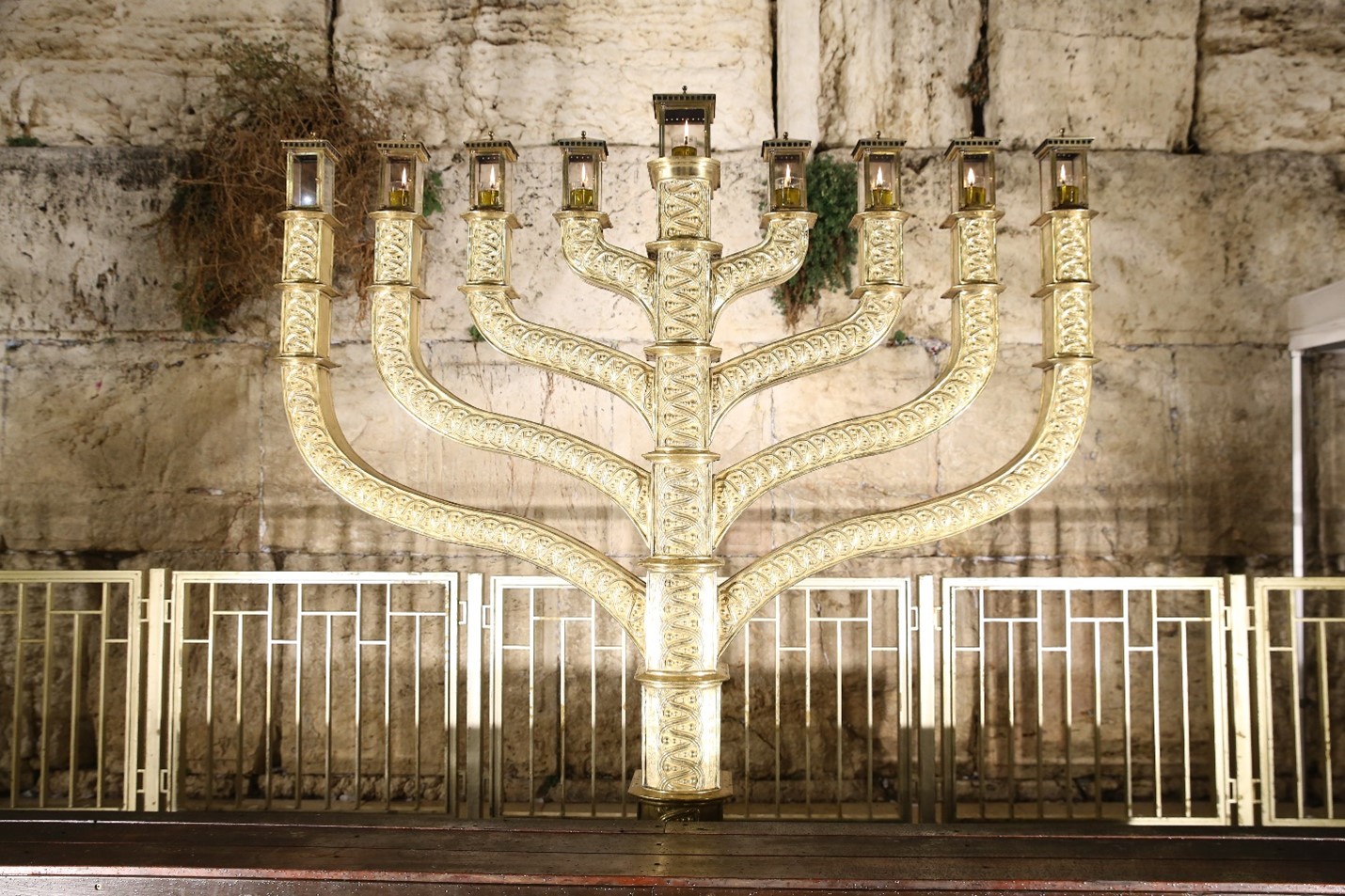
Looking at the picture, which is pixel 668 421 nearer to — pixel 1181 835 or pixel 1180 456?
pixel 1181 835

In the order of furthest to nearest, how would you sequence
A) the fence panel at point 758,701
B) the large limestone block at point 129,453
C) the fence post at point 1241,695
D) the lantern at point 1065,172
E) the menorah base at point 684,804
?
the large limestone block at point 129,453 < the fence panel at point 758,701 < the fence post at point 1241,695 < the lantern at point 1065,172 < the menorah base at point 684,804

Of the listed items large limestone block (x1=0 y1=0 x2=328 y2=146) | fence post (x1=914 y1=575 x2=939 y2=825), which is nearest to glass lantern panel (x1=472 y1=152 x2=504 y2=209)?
fence post (x1=914 y1=575 x2=939 y2=825)

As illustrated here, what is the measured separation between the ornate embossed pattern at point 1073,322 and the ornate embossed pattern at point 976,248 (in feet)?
0.56

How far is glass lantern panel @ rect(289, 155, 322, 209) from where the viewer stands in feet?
7.04

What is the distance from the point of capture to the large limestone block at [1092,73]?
3.48 metres

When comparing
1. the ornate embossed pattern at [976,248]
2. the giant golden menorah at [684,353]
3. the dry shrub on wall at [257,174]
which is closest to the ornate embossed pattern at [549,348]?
the giant golden menorah at [684,353]

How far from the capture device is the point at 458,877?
1.47 m

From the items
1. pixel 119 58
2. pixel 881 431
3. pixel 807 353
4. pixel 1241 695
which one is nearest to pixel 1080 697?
pixel 1241 695

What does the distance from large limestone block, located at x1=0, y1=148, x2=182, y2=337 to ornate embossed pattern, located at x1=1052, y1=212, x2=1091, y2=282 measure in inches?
122

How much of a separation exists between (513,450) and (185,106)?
93.6 inches

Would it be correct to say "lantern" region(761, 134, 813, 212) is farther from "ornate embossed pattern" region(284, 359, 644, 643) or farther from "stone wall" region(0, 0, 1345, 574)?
"stone wall" region(0, 0, 1345, 574)

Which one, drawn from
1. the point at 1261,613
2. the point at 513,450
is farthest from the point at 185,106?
the point at 1261,613

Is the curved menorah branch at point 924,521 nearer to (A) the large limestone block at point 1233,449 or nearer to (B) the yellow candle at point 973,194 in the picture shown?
(B) the yellow candle at point 973,194

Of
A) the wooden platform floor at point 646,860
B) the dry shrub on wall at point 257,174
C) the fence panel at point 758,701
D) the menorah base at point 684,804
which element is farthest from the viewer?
the fence panel at point 758,701
